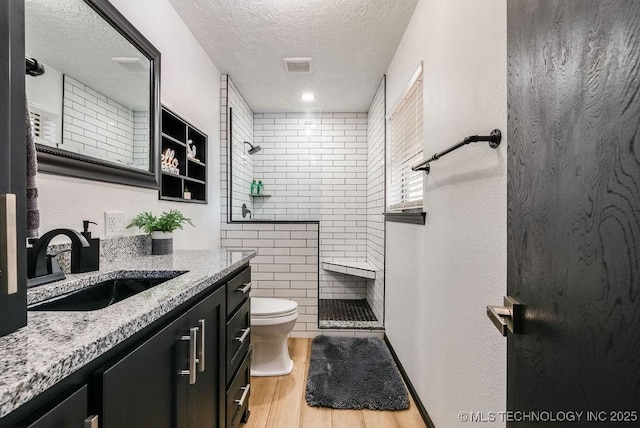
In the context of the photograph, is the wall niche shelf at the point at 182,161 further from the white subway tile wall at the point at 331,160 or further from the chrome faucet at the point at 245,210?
the white subway tile wall at the point at 331,160

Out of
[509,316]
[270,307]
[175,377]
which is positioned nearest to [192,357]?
[175,377]

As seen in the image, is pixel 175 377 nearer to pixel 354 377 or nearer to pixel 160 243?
pixel 160 243

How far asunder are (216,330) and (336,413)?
1039 millimetres

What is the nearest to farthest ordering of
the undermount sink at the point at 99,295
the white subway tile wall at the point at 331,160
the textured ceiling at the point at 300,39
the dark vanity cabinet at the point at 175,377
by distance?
the dark vanity cabinet at the point at 175,377 < the undermount sink at the point at 99,295 < the textured ceiling at the point at 300,39 < the white subway tile wall at the point at 331,160

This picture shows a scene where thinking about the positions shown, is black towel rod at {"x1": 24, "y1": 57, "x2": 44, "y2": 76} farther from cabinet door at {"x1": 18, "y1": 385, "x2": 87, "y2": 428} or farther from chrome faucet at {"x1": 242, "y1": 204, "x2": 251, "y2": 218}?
chrome faucet at {"x1": 242, "y1": 204, "x2": 251, "y2": 218}

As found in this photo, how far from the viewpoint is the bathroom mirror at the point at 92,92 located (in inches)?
42.9

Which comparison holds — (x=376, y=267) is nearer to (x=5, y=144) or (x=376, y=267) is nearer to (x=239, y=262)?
(x=239, y=262)

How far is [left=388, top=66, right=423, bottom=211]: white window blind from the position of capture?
2012mm

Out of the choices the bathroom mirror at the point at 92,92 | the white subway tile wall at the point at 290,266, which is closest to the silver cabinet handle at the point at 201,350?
the bathroom mirror at the point at 92,92

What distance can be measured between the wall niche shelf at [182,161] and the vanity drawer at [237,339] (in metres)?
0.90

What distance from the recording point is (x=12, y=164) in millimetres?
567

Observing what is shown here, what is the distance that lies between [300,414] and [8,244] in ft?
5.67

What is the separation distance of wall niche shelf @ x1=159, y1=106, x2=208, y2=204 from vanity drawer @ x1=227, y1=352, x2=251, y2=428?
1117 mm

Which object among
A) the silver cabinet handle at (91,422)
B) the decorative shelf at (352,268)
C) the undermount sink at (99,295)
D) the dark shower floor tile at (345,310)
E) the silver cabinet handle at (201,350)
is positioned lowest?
the dark shower floor tile at (345,310)
